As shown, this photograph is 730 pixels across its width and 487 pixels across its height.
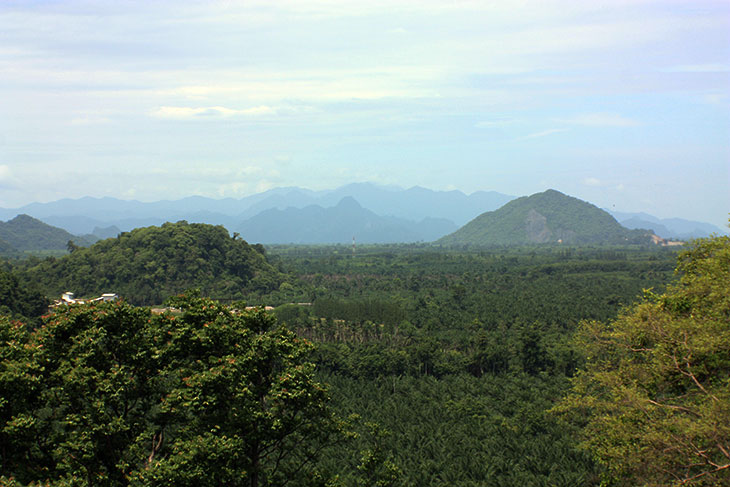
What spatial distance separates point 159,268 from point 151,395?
180 ft

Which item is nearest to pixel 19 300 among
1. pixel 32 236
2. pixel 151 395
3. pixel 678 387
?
pixel 151 395

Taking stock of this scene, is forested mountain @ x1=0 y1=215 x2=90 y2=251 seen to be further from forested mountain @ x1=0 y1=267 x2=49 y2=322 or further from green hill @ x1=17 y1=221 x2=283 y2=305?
forested mountain @ x1=0 y1=267 x2=49 y2=322

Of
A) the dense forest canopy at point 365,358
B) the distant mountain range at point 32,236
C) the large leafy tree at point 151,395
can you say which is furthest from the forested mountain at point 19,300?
the distant mountain range at point 32,236

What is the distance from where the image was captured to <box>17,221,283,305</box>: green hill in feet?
195

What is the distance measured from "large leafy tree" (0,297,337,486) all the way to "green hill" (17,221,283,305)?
165 feet

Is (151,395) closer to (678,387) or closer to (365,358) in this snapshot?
(678,387)

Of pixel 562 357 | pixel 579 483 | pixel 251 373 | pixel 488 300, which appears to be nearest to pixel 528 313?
pixel 488 300

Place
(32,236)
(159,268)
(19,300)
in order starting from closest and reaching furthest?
(19,300)
(159,268)
(32,236)

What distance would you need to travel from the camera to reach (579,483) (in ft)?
66.0

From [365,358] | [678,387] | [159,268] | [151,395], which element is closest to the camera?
[151,395]

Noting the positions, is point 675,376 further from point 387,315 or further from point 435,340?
point 387,315

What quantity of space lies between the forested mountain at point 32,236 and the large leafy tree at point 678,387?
517ft

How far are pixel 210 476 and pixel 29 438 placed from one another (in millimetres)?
3635

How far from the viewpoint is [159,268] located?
61.4 m
